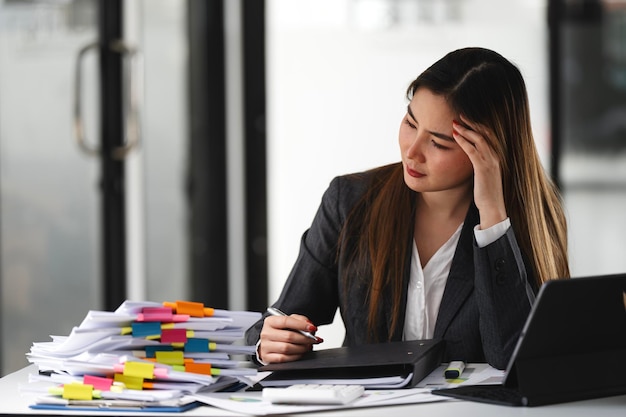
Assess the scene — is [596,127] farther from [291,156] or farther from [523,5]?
[291,156]

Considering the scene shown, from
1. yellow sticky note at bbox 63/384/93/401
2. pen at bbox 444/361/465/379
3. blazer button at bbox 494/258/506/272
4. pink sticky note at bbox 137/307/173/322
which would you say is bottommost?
pen at bbox 444/361/465/379

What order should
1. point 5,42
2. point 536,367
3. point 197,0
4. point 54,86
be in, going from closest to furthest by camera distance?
1. point 536,367
2. point 5,42
3. point 54,86
4. point 197,0

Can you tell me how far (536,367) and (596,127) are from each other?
3188 mm

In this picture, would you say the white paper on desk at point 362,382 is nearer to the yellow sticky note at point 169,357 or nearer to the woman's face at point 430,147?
the yellow sticky note at point 169,357

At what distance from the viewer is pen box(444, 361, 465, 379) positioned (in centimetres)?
175

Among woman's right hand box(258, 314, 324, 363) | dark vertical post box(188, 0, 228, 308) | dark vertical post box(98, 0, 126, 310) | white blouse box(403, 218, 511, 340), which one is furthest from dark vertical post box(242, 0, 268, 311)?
woman's right hand box(258, 314, 324, 363)

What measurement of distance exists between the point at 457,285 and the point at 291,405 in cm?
63

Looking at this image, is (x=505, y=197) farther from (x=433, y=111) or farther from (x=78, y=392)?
(x=78, y=392)

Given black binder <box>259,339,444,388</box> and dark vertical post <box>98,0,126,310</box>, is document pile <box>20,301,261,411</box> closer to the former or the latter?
black binder <box>259,339,444,388</box>

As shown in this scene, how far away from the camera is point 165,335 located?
1621 mm

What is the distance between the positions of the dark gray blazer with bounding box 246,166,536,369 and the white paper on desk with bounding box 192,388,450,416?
0.32 m

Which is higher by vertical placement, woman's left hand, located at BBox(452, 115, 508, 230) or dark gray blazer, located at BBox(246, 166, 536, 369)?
woman's left hand, located at BBox(452, 115, 508, 230)

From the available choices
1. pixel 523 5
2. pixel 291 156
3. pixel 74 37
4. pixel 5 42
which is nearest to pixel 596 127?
pixel 523 5

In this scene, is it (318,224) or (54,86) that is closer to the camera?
(318,224)
